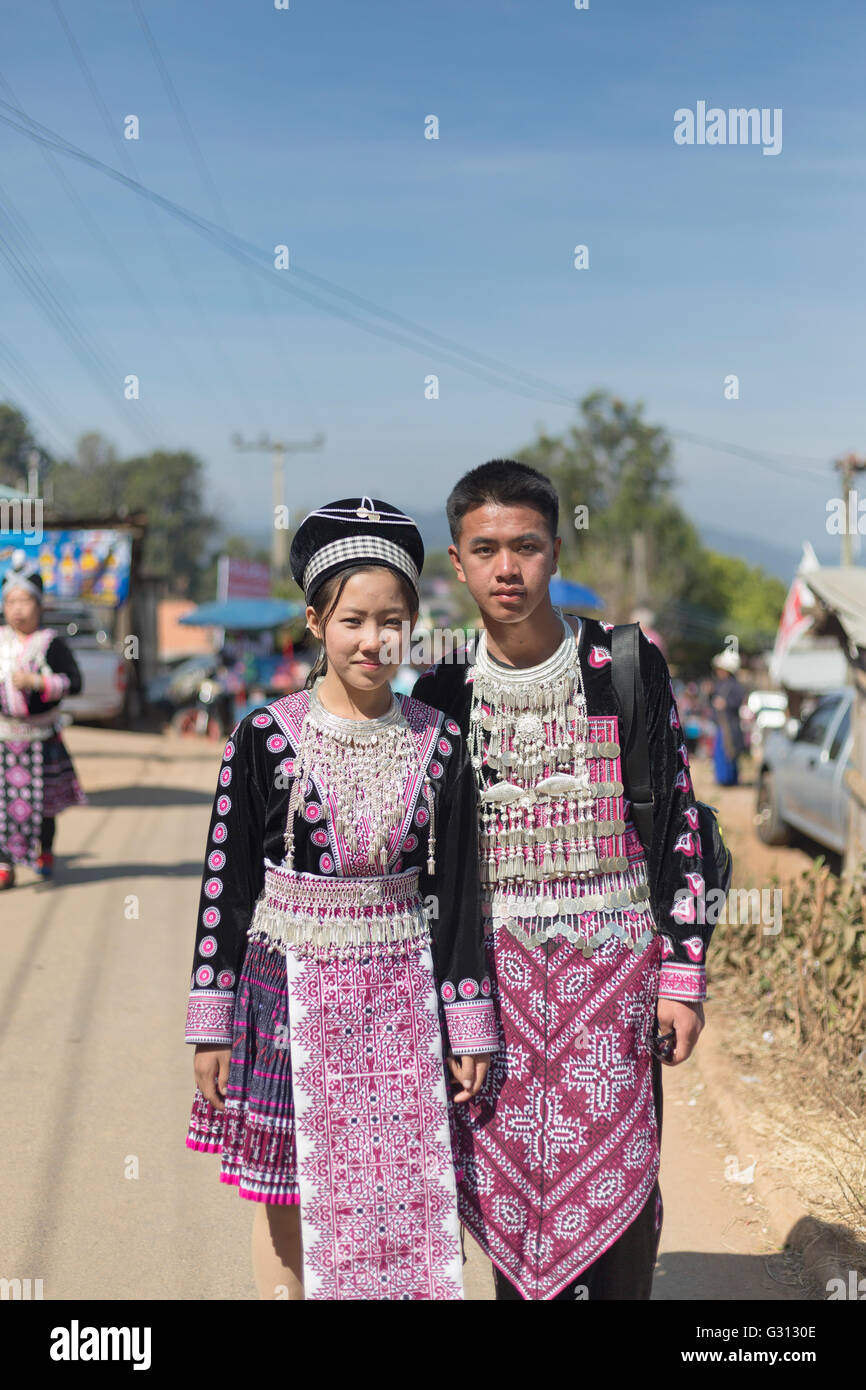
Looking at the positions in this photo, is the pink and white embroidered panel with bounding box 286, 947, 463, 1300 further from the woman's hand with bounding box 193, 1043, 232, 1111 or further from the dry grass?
the dry grass

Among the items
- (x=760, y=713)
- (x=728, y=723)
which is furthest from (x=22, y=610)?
(x=760, y=713)

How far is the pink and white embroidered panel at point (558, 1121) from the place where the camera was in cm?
267

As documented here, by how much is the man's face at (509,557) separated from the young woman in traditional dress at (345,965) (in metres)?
0.14

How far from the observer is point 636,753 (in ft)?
9.08

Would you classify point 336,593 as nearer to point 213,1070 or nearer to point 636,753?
point 636,753

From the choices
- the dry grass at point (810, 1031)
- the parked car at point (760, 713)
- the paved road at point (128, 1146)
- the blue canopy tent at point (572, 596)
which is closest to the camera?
the paved road at point (128, 1146)

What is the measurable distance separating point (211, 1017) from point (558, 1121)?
72 cm

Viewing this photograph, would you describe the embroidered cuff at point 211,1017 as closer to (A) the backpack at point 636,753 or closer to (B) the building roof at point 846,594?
(A) the backpack at point 636,753

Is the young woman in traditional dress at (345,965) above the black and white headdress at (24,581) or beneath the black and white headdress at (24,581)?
beneath

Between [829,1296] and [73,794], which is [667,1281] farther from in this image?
[73,794]

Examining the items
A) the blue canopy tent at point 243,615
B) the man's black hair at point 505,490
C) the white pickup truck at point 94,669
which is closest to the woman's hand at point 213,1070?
the man's black hair at point 505,490

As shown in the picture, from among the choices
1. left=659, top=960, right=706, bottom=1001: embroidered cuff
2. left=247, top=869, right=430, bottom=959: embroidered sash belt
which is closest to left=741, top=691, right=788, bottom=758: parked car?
left=659, top=960, right=706, bottom=1001: embroidered cuff
